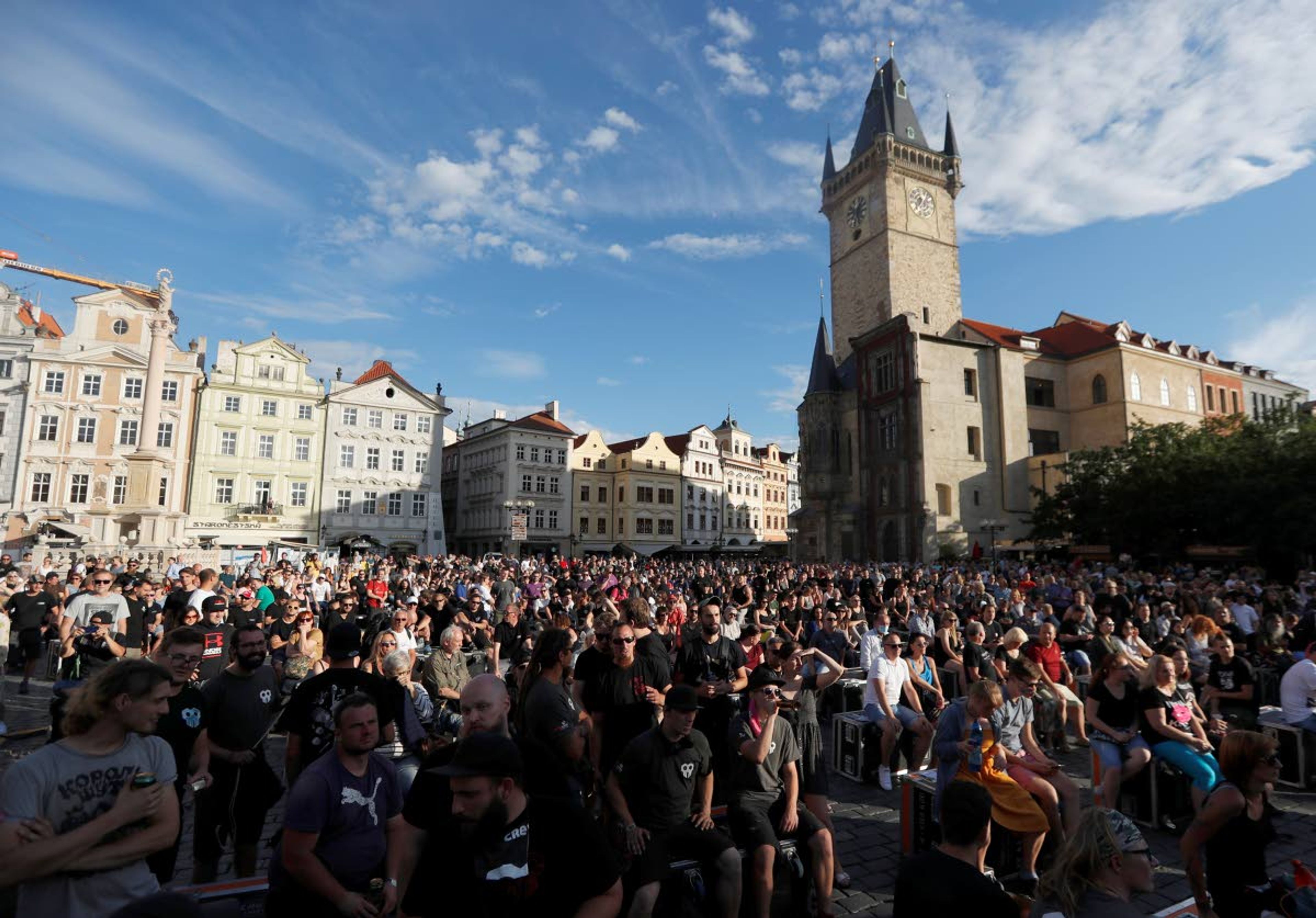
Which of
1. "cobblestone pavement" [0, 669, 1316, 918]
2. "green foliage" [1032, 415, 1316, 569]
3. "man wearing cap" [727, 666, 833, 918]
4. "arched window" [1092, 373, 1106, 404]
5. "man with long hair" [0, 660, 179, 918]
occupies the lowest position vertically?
"cobblestone pavement" [0, 669, 1316, 918]

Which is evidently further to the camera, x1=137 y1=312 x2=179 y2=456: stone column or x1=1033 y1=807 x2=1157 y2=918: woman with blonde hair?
x1=137 y1=312 x2=179 y2=456: stone column

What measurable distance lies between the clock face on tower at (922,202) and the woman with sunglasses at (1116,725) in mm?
53367

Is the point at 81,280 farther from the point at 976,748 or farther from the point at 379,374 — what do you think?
the point at 976,748

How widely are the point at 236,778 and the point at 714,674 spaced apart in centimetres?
377

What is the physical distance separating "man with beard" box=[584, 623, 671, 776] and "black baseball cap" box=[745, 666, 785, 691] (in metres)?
0.92

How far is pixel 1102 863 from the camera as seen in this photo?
2758 mm

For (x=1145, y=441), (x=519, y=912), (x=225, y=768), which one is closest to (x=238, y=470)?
(x=225, y=768)

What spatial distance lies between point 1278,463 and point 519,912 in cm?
3349

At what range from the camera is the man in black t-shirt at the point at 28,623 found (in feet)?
33.8

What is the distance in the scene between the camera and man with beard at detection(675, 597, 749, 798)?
593 cm

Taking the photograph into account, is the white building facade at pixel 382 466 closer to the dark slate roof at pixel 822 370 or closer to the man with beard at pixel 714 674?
the dark slate roof at pixel 822 370

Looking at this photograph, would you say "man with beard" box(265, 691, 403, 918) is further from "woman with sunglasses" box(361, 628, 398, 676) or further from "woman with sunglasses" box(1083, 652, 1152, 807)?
"woman with sunglasses" box(1083, 652, 1152, 807)

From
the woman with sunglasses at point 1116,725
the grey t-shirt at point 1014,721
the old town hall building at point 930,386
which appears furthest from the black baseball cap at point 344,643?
the old town hall building at point 930,386

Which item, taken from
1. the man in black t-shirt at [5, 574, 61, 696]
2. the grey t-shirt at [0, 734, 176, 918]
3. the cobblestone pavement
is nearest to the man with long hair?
the grey t-shirt at [0, 734, 176, 918]
